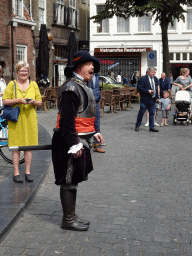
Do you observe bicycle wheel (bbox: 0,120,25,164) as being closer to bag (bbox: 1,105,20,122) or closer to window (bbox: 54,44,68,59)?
bag (bbox: 1,105,20,122)

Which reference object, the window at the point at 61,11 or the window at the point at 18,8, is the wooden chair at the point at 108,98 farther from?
A: the window at the point at 61,11

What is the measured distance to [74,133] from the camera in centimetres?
457

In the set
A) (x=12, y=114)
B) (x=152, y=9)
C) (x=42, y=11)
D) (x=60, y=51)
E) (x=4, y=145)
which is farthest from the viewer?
(x=60, y=51)

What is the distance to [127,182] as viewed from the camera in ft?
23.2

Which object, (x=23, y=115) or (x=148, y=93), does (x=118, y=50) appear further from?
(x=23, y=115)

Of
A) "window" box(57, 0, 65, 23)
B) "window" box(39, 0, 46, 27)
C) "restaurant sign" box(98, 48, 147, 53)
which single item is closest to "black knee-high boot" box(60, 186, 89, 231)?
"window" box(39, 0, 46, 27)

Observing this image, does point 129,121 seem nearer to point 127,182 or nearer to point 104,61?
point 127,182

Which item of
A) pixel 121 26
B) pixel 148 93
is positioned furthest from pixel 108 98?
pixel 121 26

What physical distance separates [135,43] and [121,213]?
3688 centimetres

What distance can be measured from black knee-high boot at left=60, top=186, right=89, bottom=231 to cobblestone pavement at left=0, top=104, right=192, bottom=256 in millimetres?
78

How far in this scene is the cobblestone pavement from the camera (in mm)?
4344

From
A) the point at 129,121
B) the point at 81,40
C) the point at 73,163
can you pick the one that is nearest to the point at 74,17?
the point at 81,40

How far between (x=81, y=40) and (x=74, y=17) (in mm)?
3901

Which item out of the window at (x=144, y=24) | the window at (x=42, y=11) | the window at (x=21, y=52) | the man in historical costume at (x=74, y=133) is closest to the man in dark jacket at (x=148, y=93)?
the man in historical costume at (x=74, y=133)
